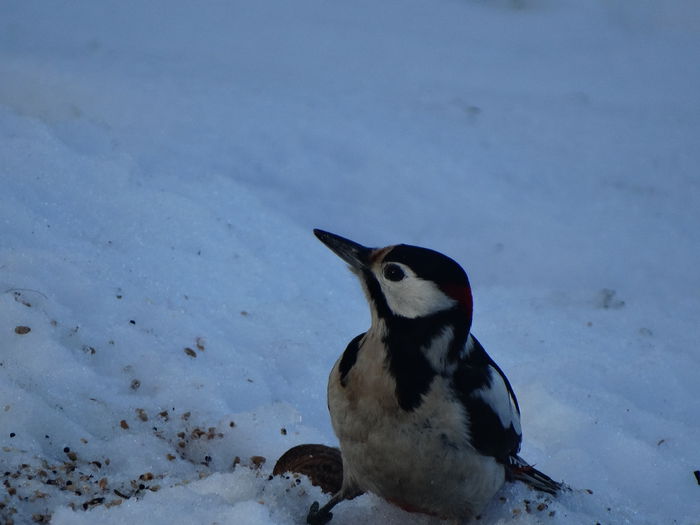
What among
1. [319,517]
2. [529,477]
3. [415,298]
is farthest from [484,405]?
[319,517]

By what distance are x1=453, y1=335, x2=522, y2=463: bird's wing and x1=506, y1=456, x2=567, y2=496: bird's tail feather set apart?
18cm

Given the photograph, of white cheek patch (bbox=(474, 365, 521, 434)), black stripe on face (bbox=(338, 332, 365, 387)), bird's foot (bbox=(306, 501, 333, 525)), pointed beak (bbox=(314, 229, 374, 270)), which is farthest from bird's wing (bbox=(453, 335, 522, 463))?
bird's foot (bbox=(306, 501, 333, 525))

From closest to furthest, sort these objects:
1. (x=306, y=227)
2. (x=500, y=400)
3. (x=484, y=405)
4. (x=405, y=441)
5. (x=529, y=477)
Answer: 1. (x=405, y=441)
2. (x=484, y=405)
3. (x=500, y=400)
4. (x=529, y=477)
5. (x=306, y=227)

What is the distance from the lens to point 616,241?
18.7 ft

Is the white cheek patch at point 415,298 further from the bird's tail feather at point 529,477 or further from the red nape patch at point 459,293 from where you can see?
the bird's tail feather at point 529,477

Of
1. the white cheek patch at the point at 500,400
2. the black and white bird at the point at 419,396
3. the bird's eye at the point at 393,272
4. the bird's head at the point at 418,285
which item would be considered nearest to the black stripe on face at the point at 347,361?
the black and white bird at the point at 419,396

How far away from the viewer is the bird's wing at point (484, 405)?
2.76 m

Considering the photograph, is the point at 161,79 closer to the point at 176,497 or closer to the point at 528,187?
the point at 528,187

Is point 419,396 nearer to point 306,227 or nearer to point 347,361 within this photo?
point 347,361

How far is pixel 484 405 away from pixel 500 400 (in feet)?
0.44

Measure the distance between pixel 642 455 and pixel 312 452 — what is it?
1.52 m

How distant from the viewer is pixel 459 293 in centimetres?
273

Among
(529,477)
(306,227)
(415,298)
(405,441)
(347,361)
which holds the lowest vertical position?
(306,227)

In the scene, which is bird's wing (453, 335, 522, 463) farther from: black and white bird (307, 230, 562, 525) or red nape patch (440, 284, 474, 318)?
red nape patch (440, 284, 474, 318)
